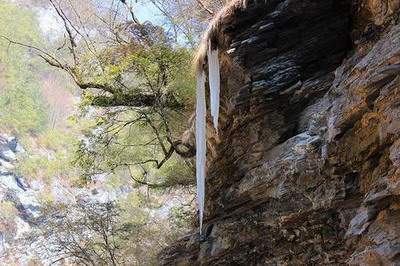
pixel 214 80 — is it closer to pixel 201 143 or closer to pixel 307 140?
pixel 201 143

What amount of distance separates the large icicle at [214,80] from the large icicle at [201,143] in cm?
24

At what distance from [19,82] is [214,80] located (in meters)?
26.9

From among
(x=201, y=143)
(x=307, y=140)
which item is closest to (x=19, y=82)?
(x=201, y=143)

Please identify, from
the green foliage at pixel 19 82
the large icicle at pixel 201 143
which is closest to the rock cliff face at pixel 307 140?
the large icicle at pixel 201 143

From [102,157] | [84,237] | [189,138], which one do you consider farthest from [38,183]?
[189,138]

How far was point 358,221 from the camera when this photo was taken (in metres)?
3.10

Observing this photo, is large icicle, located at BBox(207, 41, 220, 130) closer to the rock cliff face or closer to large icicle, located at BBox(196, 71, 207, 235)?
the rock cliff face

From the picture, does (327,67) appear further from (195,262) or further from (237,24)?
(195,262)

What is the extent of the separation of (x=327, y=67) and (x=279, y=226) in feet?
4.63

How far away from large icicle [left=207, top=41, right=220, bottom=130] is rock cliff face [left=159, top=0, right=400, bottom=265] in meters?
0.12

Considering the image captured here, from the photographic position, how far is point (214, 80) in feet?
16.4

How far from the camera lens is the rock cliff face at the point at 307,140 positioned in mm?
3053

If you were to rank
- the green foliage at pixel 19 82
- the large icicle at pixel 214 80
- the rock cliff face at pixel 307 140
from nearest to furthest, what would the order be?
the rock cliff face at pixel 307 140
the large icicle at pixel 214 80
the green foliage at pixel 19 82

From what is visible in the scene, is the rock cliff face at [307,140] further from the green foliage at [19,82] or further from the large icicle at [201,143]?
the green foliage at [19,82]
